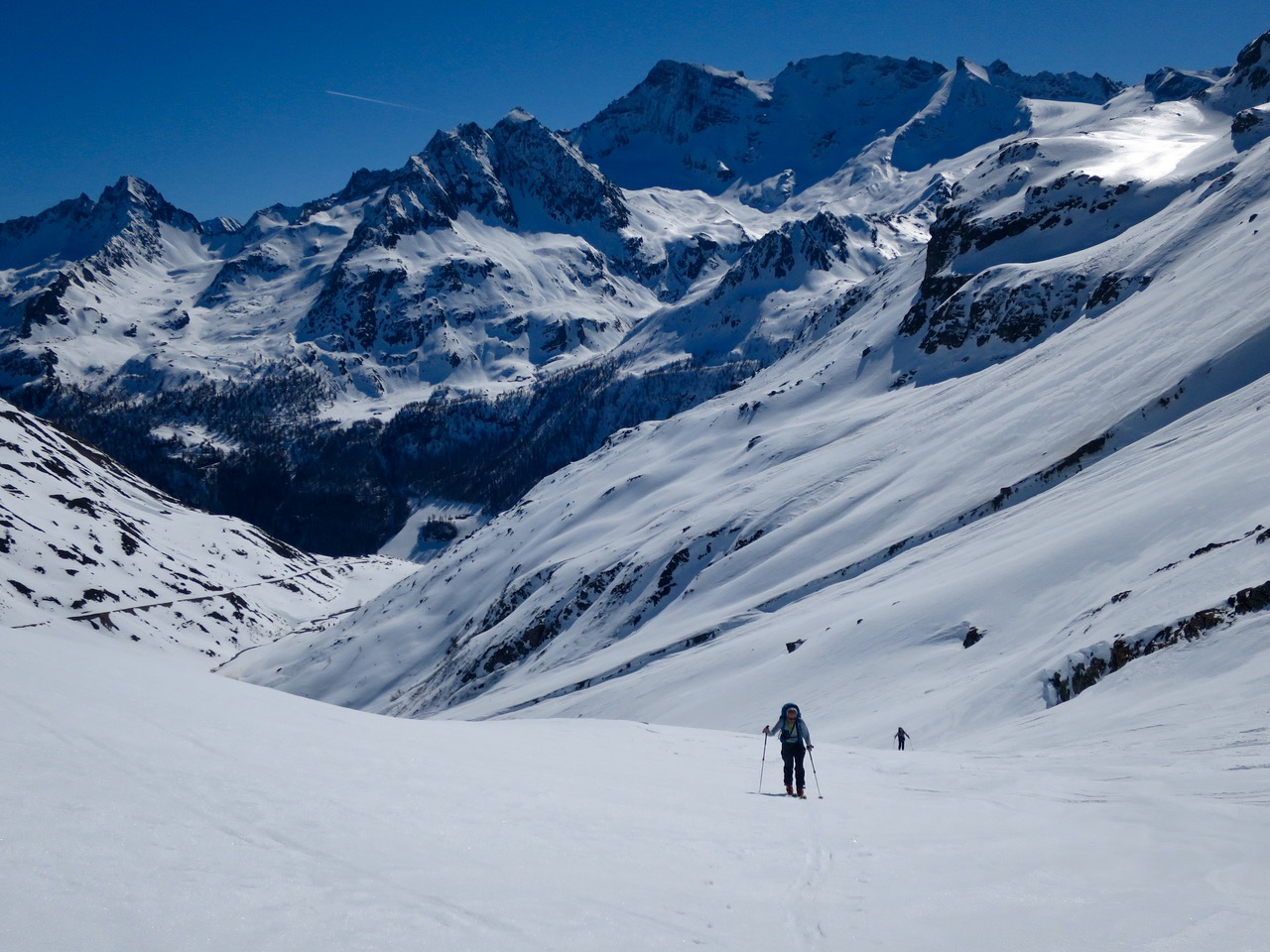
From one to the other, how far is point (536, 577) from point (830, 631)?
5339cm

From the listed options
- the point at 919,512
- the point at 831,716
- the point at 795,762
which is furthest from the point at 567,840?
the point at 919,512

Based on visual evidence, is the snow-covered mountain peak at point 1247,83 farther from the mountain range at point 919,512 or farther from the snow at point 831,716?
the snow at point 831,716

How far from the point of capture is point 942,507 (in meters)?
A: 51.4

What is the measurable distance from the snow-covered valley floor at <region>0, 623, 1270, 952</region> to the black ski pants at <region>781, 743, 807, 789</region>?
1.57ft

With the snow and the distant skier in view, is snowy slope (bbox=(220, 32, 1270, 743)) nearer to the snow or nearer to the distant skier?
the snow

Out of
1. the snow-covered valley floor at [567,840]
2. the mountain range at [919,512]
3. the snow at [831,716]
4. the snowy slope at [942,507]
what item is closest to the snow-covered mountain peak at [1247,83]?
the mountain range at [919,512]

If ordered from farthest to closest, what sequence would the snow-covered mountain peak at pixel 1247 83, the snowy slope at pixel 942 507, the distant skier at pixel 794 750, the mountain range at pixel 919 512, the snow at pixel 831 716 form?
the snow-covered mountain peak at pixel 1247 83, the mountain range at pixel 919 512, the snowy slope at pixel 942 507, the distant skier at pixel 794 750, the snow at pixel 831 716

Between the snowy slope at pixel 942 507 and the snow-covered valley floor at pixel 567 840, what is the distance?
10.5m

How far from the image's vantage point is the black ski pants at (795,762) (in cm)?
1512

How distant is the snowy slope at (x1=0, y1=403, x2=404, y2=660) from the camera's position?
377 ft

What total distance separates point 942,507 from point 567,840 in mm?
46045

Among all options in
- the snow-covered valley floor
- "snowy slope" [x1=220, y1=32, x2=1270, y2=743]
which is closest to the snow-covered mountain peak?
"snowy slope" [x1=220, y1=32, x2=1270, y2=743]

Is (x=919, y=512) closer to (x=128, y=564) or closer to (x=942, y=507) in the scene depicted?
(x=942, y=507)

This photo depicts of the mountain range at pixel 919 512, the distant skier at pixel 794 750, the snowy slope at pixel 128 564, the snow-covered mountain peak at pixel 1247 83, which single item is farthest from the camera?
the snow-covered mountain peak at pixel 1247 83
